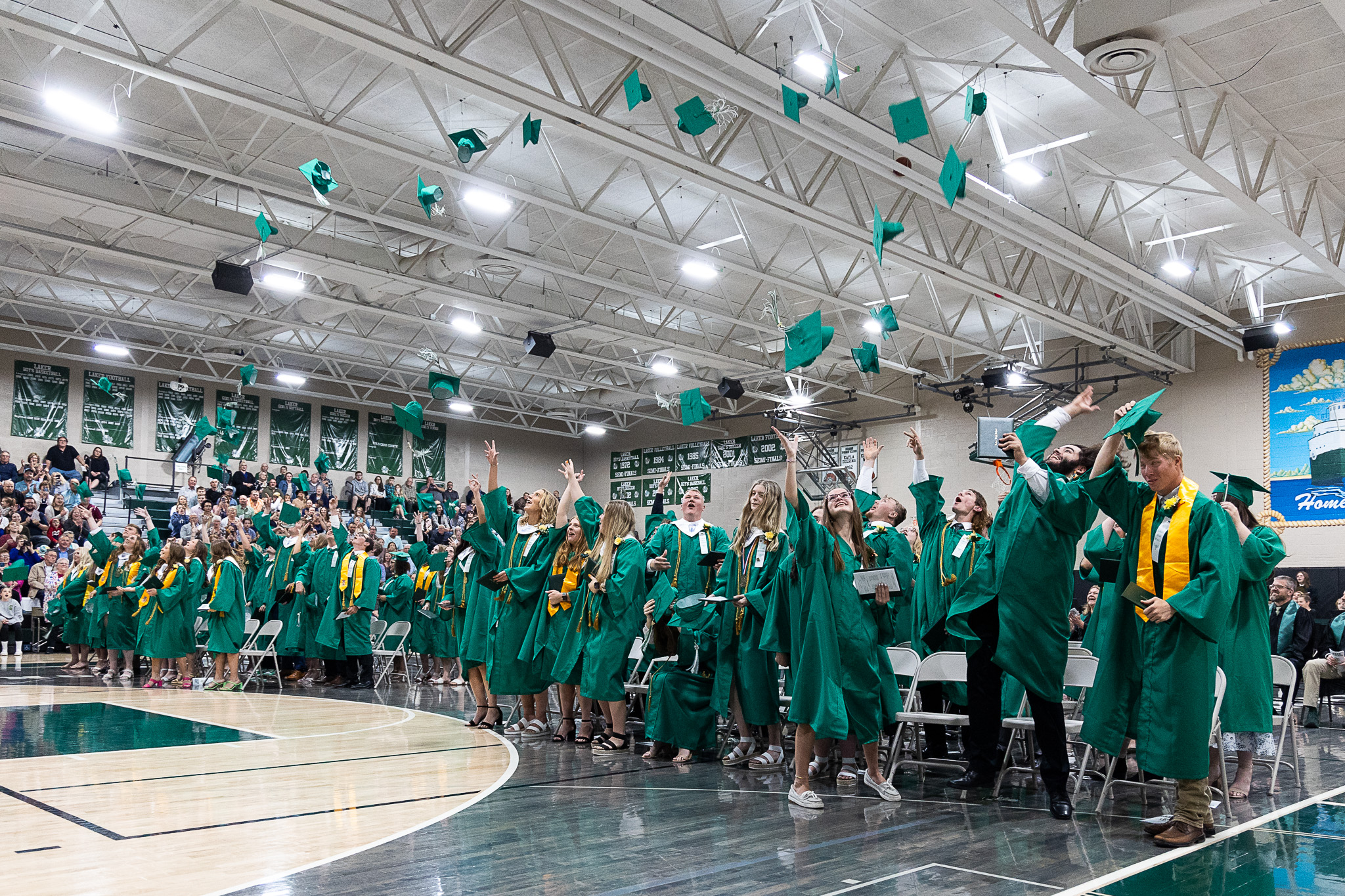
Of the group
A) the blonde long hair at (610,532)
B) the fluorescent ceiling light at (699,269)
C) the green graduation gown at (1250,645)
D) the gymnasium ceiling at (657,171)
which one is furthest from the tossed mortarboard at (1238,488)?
the fluorescent ceiling light at (699,269)

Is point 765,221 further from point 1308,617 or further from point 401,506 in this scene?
point 401,506

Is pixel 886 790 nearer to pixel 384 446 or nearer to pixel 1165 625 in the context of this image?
pixel 1165 625

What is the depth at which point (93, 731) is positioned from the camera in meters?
6.73

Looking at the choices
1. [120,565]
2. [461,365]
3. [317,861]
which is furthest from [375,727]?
[461,365]

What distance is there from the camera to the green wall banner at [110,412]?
2114cm

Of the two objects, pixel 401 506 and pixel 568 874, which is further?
pixel 401 506

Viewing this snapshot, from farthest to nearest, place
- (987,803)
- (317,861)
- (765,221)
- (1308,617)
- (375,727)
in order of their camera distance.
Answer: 1. (765,221)
2. (1308,617)
3. (375,727)
4. (987,803)
5. (317,861)

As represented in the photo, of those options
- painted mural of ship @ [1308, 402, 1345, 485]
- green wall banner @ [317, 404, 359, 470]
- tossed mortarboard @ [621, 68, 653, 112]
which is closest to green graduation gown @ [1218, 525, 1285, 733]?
tossed mortarboard @ [621, 68, 653, 112]

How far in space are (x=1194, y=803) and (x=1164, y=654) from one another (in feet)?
1.82

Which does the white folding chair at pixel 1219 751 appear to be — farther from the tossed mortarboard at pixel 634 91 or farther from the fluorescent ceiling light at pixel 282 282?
the fluorescent ceiling light at pixel 282 282

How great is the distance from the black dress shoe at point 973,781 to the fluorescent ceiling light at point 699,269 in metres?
9.62

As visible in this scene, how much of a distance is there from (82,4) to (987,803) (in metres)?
9.86

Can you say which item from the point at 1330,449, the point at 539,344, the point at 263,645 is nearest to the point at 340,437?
the point at 539,344

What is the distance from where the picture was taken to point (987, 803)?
469 cm
